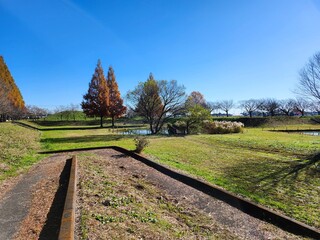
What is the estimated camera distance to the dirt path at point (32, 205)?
3561 millimetres

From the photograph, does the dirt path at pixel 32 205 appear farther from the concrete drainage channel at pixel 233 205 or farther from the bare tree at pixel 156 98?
the bare tree at pixel 156 98

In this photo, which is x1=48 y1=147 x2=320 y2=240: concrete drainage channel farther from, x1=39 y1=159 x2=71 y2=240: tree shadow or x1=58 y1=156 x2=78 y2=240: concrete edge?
x1=39 y1=159 x2=71 y2=240: tree shadow

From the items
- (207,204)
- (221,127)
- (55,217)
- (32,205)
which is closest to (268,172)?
(207,204)

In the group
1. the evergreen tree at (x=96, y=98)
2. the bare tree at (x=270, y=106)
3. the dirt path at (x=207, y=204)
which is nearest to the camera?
the dirt path at (x=207, y=204)

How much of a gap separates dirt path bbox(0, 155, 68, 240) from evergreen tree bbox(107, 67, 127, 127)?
93.4ft

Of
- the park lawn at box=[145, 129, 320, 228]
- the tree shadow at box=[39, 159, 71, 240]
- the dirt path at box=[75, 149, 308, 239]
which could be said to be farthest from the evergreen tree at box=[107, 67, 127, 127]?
the tree shadow at box=[39, 159, 71, 240]

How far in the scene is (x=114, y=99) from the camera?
36.6 meters

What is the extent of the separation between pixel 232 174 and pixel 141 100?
1848 cm

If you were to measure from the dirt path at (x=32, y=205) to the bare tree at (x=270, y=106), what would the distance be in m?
70.2

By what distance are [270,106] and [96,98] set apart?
55.1m

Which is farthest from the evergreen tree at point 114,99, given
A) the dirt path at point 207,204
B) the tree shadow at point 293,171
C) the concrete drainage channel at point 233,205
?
the tree shadow at point 293,171

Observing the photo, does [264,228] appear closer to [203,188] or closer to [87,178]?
[203,188]

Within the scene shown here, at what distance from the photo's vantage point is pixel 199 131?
26.6 meters

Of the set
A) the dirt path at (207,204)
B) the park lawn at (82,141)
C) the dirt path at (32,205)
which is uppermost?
the park lawn at (82,141)
